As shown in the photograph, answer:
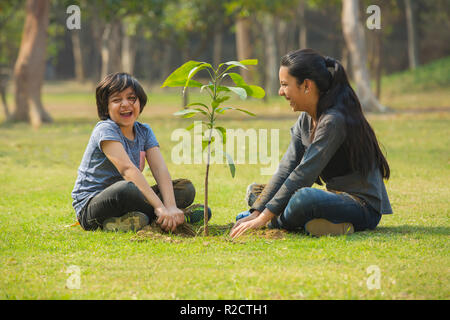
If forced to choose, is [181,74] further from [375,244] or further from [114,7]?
[114,7]

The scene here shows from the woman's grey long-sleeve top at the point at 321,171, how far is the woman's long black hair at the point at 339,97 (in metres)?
0.07

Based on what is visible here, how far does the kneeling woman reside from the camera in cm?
444

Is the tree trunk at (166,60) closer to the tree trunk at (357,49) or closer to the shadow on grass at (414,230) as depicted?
the tree trunk at (357,49)

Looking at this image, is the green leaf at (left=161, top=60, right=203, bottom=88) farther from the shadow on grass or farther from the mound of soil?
the shadow on grass

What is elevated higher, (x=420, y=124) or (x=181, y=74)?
(x=181, y=74)

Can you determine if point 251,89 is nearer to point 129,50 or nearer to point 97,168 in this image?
point 97,168

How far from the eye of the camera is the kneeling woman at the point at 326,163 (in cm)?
444

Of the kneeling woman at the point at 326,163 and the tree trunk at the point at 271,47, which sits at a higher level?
the tree trunk at the point at 271,47

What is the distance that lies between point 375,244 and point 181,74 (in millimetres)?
1687

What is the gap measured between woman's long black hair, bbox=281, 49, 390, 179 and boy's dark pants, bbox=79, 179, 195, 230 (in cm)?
134

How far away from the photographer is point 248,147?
1077cm

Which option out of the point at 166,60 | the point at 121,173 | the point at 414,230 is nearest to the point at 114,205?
the point at 121,173

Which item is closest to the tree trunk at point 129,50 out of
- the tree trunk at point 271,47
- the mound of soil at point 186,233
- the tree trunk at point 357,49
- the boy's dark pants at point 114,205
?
the tree trunk at point 271,47
